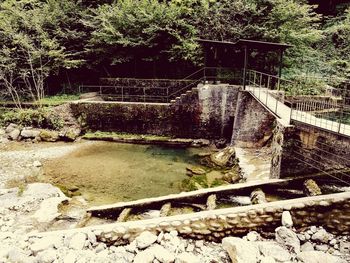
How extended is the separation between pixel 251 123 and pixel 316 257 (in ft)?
26.4

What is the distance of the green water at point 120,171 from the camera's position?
9.54 m

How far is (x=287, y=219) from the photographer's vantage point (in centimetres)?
596

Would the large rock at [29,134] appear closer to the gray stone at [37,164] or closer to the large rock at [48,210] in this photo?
the gray stone at [37,164]

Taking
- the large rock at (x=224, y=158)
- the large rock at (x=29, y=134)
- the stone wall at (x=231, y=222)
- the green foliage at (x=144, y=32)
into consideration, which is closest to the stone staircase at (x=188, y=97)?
the green foliage at (x=144, y=32)

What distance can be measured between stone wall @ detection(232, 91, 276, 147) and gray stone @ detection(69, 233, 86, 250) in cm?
870

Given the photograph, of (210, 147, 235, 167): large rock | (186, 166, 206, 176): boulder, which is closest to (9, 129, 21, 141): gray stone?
(186, 166, 206, 176): boulder

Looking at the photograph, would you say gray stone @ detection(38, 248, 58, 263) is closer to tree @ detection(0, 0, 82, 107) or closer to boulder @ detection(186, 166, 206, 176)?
boulder @ detection(186, 166, 206, 176)

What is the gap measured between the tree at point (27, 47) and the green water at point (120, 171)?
654 cm

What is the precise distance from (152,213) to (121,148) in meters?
6.96

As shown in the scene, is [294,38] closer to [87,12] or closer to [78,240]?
[87,12]

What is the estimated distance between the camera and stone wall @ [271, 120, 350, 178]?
283 inches

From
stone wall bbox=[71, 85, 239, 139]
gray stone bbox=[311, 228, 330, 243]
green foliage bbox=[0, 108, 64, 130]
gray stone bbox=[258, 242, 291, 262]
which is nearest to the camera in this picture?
gray stone bbox=[258, 242, 291, 262]

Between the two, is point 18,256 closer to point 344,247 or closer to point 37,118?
point 344,247

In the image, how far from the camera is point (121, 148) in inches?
559
